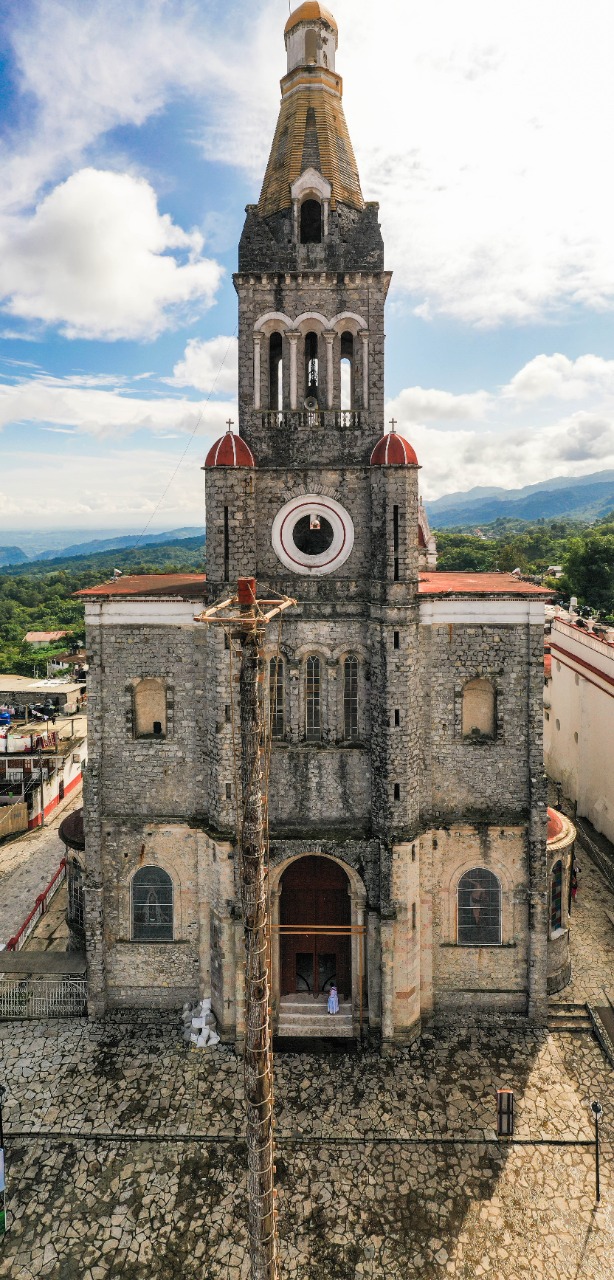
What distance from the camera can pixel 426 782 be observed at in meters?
22.1

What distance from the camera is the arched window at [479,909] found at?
2233 cm

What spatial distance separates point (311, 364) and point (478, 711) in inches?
542

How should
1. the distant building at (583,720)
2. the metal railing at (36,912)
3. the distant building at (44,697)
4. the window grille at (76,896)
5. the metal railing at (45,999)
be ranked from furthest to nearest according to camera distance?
the distant building at (44,697) → the distant building at (583,720) → the metal railing at (36,912) → the window grille at (76,896) → the metal railing at (45,999)

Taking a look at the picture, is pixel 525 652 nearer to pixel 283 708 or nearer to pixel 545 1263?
pixel 283 708

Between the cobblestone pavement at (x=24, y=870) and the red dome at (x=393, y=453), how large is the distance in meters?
24.2

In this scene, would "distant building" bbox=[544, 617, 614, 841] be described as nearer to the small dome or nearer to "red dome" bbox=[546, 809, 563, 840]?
"red dome" bbox=[546, 809, 563, 840]

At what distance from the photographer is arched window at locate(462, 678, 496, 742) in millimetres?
22250

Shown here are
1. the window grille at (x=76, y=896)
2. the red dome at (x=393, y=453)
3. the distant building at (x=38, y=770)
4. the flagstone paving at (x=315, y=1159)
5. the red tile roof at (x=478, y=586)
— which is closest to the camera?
the flagstone paving at (x=315, y=1159)

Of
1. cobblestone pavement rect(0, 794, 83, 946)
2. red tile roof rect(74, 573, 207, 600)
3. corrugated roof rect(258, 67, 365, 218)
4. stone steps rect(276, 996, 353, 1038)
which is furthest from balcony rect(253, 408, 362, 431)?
cobblestone pavement rect(0, 794, 83, 946)

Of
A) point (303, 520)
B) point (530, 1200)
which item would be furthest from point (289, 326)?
point (530, 1200)

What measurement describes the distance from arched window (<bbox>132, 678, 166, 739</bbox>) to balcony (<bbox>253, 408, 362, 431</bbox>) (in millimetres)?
9517

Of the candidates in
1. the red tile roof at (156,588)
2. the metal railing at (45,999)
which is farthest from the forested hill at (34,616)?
the metal railing at (45,999)

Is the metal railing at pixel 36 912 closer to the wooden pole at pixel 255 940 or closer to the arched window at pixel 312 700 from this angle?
the arched window at pixel 312 700

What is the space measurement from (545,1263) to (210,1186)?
26.4ft
